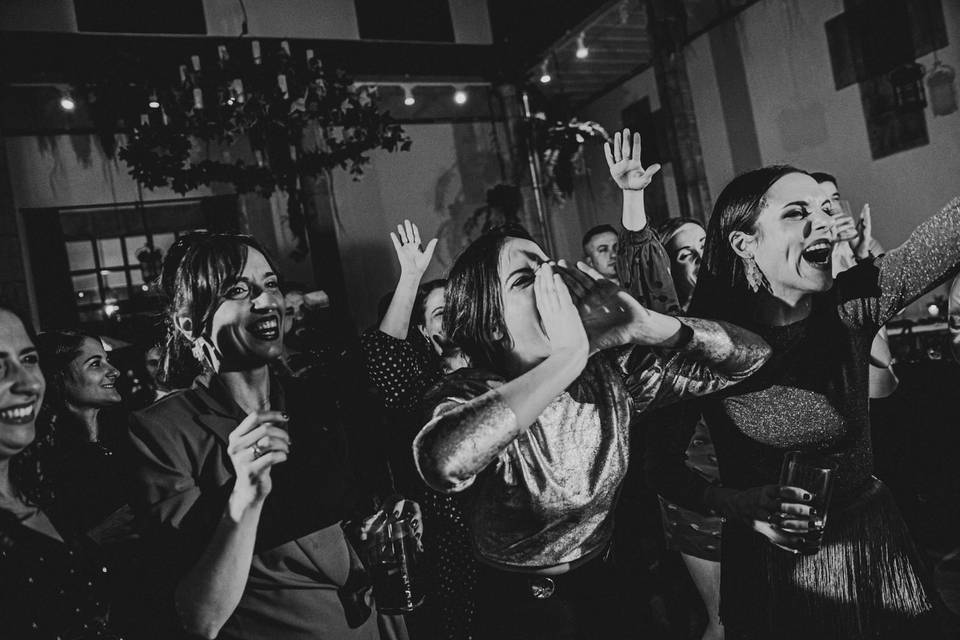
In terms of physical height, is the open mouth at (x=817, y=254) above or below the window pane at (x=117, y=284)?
below

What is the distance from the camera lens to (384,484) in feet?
7.02

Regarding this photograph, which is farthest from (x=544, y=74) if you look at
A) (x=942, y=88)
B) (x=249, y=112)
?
(x=249, y=112)

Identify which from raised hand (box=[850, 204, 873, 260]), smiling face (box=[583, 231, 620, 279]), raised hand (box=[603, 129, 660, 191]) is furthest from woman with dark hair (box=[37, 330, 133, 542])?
raised hand (box=[850, 204, 873, 260])

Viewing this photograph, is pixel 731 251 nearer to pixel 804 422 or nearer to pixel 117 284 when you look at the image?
pixel 804 422

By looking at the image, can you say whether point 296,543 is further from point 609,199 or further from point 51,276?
point 609,199

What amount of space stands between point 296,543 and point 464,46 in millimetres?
8318

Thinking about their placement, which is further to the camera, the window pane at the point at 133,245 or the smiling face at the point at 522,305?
the window pane at the point at 133,245

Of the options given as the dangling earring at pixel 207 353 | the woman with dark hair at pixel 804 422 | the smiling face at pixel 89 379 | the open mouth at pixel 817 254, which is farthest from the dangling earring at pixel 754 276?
the smiling face at pixel 89 379

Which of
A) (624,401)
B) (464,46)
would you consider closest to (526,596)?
(624,401)

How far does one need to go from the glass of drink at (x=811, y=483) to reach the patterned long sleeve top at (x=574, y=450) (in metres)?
0.26

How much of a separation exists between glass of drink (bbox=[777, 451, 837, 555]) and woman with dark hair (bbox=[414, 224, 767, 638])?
26cm

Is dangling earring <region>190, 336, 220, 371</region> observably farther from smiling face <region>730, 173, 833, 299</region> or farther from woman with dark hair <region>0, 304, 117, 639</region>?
smiling face <region>730, 173, 833, 299</region>

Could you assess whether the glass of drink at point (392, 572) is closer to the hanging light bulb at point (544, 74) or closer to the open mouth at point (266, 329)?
the open mouth at point (266, 329)

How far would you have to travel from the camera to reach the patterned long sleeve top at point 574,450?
1.52 metres
